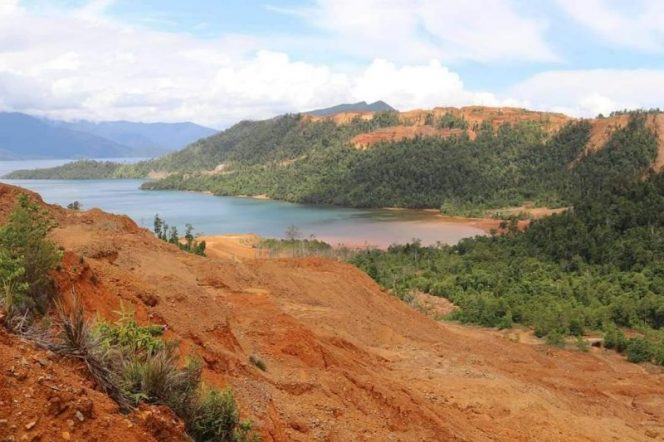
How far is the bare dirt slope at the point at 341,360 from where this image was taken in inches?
431

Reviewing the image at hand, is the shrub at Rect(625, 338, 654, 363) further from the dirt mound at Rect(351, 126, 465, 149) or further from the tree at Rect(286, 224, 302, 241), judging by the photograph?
the dirt mound at Rect(351, 126, 465, 149)

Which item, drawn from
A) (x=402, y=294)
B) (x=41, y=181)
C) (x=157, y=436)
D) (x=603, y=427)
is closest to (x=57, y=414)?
(x=157, y=436)

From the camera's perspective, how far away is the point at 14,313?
670 cm

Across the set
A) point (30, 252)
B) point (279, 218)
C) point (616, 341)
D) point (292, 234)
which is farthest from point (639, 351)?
point (279, 218)

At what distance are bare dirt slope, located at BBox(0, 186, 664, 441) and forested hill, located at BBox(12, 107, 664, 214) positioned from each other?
7840 centimetres

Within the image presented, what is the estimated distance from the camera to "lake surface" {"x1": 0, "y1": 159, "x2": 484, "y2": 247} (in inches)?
3374

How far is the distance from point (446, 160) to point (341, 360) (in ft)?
387

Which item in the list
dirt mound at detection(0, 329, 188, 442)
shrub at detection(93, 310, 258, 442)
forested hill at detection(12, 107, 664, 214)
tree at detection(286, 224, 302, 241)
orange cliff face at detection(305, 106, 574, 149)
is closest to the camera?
dirt mound at detection(0, 329, 188, 442)

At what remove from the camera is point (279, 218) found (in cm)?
10488

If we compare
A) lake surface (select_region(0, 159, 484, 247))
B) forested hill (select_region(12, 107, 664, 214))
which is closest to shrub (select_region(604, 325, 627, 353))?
lake surface (select_region(0, 159, 484, 247))

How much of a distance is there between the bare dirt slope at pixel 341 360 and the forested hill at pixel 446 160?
3087 inches

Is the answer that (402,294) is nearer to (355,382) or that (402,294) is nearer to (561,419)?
(561,419)

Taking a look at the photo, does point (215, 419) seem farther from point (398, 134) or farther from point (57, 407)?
point (398, 134)

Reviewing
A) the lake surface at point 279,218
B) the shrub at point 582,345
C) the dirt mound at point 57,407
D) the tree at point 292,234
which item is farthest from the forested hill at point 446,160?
the dirt mound at point 57,407
